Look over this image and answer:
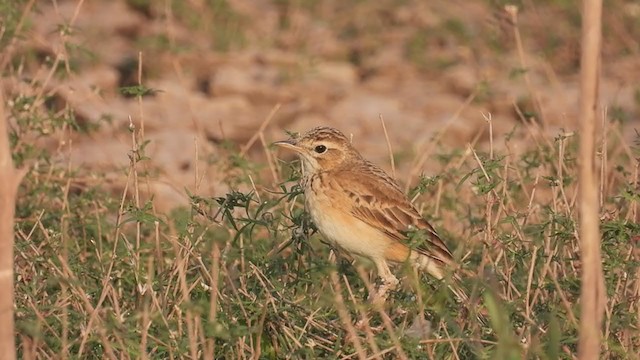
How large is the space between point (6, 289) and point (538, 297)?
8.22 feet

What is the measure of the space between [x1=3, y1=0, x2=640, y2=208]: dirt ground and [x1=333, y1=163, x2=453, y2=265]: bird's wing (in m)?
2.61

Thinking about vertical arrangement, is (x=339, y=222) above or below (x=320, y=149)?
below

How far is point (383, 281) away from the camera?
21.1 ft

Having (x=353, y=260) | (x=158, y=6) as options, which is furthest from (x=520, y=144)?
(x=158, y=6)

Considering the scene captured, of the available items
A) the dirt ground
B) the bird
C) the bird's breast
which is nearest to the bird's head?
the bird

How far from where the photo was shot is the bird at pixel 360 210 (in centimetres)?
637

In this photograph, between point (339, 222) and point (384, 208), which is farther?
point (384, 208)

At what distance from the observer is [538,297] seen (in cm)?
609

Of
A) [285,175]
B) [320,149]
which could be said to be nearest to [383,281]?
A: [320,149]

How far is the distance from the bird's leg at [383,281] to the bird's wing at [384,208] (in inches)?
5.7

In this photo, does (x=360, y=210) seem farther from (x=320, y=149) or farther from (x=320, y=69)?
(x=320, y=69)

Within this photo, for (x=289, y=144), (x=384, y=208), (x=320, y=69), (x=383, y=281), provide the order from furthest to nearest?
(x=320, y=69) → (x=289, y=144) → (x=384, y=208) → (x=383, y=281)

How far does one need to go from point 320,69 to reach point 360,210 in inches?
236

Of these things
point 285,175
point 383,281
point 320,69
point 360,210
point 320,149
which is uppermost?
point 320,149
